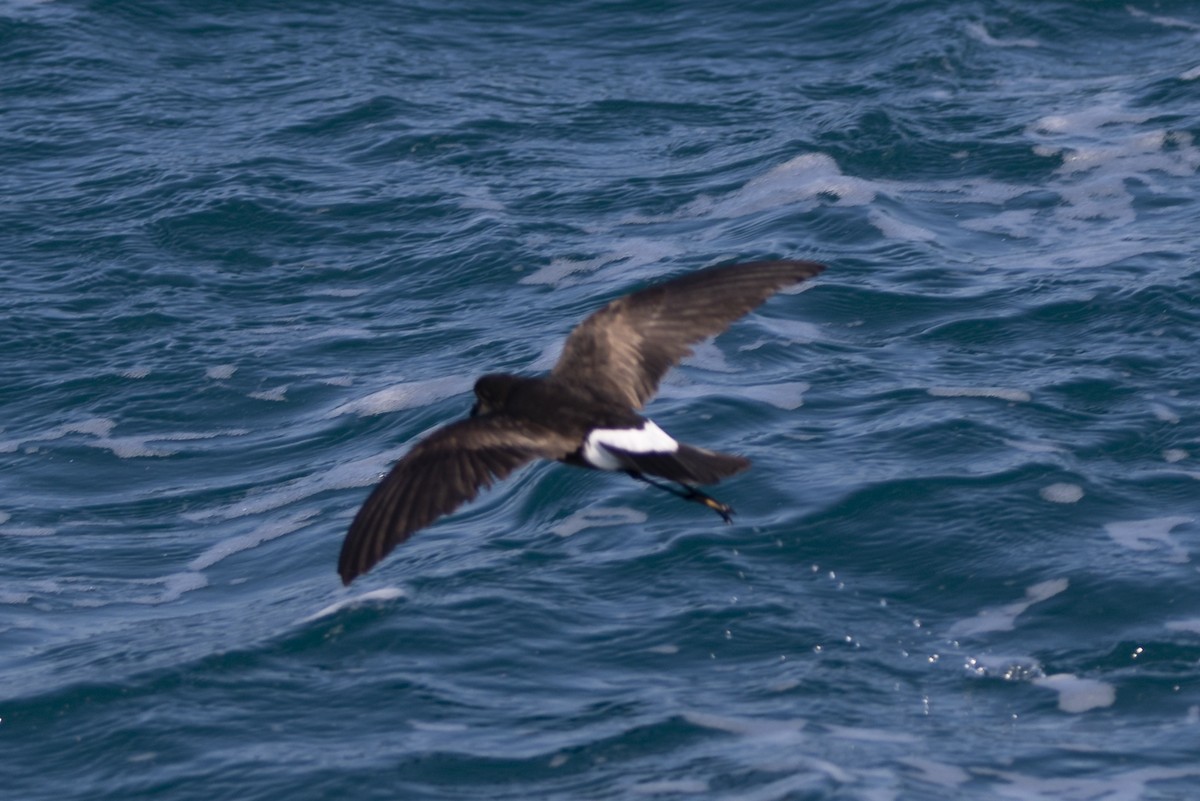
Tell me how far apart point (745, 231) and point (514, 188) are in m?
1.75

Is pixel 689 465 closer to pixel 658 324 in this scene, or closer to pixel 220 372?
pixel 658 324

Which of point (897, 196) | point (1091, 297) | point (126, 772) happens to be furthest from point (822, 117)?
point (126, 772)

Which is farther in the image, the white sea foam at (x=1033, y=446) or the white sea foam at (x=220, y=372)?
the white sea foam at (x=220, y=372)

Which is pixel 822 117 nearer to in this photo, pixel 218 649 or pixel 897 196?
pixel 897 196

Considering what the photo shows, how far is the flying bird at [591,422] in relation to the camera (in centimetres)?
578

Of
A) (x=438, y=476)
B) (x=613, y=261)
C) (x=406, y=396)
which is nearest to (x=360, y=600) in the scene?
(x=438, y=476)

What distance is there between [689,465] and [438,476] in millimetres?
898

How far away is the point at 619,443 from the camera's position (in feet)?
20.0

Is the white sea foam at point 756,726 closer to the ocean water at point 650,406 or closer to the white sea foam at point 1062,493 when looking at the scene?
the ocean water at point 650,406

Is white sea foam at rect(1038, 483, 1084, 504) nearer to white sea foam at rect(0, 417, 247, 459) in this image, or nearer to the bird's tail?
the bird's tail

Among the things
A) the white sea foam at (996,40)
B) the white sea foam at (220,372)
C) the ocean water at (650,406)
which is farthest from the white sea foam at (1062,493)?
the white sea foam at (996,40)

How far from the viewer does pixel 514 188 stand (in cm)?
1120

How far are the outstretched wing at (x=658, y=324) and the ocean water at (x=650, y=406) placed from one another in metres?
0.94

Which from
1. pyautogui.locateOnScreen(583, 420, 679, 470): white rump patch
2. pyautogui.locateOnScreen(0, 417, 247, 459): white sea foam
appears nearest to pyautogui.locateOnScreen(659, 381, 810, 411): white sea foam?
pyautogui.locateOnScreen(0, 417, 247, 459): white sea foam
